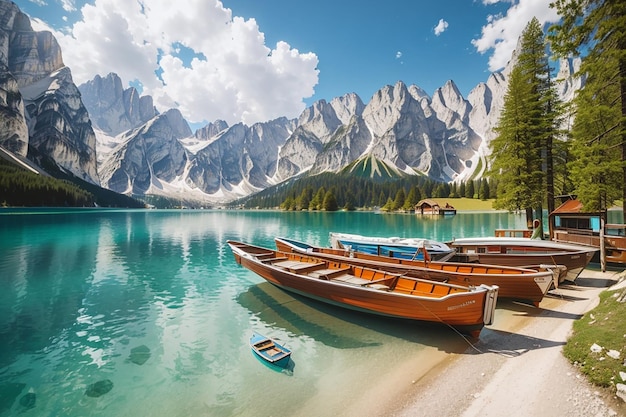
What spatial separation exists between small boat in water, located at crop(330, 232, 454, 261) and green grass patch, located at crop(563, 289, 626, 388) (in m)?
9.07

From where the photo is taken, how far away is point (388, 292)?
41.4 ft

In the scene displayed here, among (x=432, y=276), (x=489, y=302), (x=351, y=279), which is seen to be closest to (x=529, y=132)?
(x=432, y=276)

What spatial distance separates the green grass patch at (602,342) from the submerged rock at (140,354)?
14.4 metres

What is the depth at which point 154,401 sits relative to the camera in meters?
8.97

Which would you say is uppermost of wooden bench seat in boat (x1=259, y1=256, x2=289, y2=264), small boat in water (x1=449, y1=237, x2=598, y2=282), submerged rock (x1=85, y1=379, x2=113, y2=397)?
small boat in water (x1=449, y1=237, x2=598, y2=282)

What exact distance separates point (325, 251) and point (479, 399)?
17329mm

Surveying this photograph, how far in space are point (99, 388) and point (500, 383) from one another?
12.6 m

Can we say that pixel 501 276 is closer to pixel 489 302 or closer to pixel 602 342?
pixel 489 302


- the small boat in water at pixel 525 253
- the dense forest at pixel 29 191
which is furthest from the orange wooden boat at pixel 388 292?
the dense forest at pixel 29 191

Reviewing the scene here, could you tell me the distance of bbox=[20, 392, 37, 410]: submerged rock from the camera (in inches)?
346

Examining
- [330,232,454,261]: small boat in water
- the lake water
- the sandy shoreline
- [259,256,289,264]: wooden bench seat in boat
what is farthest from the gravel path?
[259,256,289,264]: wooden bench seat in boat

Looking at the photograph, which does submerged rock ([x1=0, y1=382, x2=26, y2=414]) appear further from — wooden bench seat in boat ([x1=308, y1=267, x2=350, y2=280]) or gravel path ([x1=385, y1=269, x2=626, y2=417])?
wooden bench seat in boat ([x1=308, y1=267, x2=350, y2=280])

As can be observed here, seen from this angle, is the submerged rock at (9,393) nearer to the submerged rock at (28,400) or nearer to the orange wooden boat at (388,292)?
the submerged rock at (28,400)

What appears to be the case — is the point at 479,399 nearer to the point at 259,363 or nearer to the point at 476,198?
the point at 259,363
